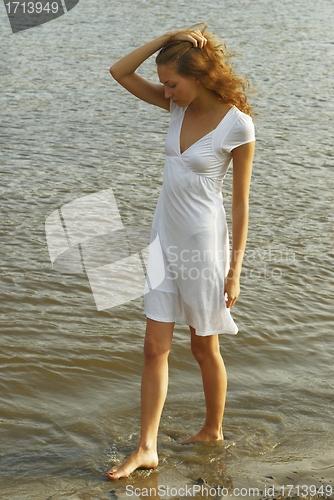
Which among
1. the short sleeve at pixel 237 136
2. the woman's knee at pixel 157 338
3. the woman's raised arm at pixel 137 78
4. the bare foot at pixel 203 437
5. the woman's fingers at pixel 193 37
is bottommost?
the bare foot at pixel 203 437

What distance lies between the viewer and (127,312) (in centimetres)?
543

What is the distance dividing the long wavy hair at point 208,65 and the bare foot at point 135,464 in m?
1.62

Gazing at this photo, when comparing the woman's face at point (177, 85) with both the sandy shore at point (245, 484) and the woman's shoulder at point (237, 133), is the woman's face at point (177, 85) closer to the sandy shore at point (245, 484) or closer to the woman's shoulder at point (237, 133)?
the woman's shoulder at point (237, 133)

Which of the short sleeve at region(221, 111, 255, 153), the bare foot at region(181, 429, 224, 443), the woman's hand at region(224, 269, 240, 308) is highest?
the short sleeve at region(221, 111, 255, 153)

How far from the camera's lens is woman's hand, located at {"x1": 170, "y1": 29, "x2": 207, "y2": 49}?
3295 mm

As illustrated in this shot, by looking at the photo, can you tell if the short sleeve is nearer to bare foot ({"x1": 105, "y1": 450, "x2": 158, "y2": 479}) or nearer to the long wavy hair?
the long wavy hair

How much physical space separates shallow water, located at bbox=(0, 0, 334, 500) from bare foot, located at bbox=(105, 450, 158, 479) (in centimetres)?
5

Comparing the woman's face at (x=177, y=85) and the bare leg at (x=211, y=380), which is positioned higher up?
the woman's face at (x=177, y=85)

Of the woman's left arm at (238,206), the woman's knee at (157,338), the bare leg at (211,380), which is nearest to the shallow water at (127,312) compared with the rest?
the bare leg at (211,380)

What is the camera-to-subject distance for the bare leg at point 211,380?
12.0 ft

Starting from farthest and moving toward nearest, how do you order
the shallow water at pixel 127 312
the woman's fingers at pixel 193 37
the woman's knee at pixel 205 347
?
the shallow water at pixel 127 312 → the woman's knee at pixel 205 347 → the woman's fingers at pixel 193 37

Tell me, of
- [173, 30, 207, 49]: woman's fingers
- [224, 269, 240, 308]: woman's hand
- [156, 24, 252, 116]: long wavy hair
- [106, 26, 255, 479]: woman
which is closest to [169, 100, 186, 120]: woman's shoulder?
[106, 26, 255, 479]: woman

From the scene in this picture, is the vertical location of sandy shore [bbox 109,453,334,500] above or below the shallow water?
above

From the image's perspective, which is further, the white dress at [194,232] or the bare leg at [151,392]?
the bare leg at [151,392]
